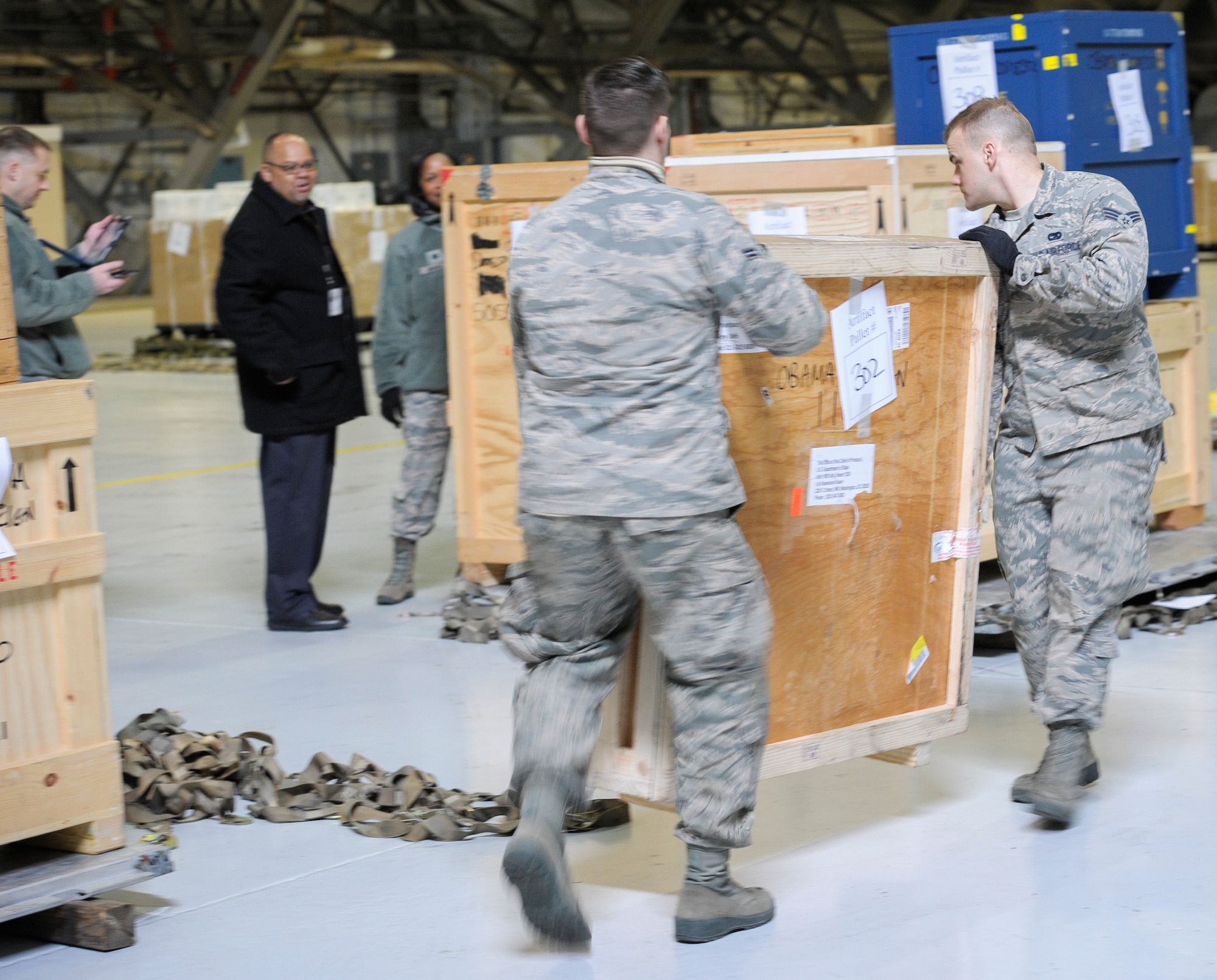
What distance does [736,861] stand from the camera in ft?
12.8

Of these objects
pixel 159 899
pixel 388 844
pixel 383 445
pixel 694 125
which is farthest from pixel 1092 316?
pixel 694 125

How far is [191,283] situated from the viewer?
1930cm

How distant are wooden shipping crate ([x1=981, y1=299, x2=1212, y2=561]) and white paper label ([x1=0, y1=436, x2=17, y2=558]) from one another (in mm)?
5089

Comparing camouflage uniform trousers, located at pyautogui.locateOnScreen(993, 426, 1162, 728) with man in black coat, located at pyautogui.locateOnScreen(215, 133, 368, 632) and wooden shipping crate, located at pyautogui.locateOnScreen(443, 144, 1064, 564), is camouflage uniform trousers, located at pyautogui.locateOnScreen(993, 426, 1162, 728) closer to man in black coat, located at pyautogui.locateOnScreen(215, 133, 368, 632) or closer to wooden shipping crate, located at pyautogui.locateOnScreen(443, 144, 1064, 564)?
wooden shipping crate, located at pyautogui.locateOnScreen(443, 144, 1064, 564)

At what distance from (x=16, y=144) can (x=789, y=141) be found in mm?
2861

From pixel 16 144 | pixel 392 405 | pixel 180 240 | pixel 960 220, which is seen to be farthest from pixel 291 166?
pixel 180 240

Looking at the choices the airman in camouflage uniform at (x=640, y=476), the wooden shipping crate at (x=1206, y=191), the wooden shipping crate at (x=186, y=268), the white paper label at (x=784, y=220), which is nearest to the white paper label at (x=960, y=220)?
the white paper label at (x=784, y=220)

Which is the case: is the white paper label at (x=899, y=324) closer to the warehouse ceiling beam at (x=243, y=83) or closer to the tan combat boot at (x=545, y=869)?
the tan combat boot at (x=545, y=869)

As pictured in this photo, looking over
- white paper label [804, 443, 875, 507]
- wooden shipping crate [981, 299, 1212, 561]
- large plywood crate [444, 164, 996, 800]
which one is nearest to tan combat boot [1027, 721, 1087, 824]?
large plywood crate [444, 164, 996, 800]

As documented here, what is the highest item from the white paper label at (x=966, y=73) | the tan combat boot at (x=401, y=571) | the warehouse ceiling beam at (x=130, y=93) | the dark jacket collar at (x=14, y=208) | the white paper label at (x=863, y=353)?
the warehouse ceiling beam at (x=130, y=93)

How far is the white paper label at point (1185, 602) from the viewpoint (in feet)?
20.3

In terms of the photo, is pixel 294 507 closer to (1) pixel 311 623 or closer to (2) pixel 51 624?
(1) pixel 311 623

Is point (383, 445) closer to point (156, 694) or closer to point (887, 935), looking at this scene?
point (156, 694)

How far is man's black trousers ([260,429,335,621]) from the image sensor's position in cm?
642
